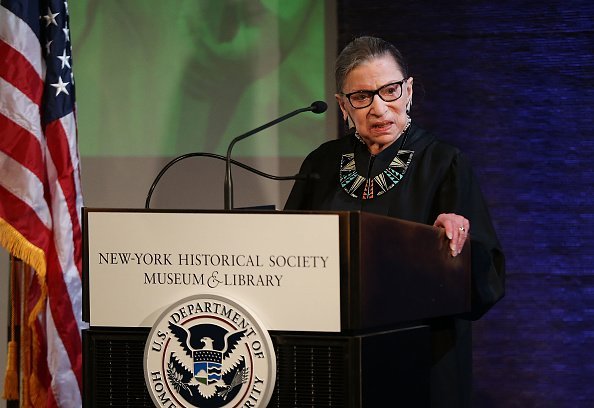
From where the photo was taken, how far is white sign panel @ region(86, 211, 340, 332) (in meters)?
1.45

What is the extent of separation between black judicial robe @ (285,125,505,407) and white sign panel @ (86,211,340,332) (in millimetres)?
685

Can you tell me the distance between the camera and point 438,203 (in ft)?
7.36

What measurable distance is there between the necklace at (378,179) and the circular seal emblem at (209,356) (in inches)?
34.0

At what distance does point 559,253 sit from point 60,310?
1819 millimetres

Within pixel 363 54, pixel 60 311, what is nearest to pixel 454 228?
pixel 363 54

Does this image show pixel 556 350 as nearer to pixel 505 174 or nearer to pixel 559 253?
pixel 559 253

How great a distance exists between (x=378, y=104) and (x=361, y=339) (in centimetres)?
92

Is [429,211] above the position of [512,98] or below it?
below

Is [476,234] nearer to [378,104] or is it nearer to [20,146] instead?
[378,104]

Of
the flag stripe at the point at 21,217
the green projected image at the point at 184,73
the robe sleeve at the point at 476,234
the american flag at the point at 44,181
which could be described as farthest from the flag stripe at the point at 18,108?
the robe sleeve at the point at 476,234

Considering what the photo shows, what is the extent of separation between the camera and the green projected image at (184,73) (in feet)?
12.6

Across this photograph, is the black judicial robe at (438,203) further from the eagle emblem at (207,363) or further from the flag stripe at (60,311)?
the flag stripe at (60,311)

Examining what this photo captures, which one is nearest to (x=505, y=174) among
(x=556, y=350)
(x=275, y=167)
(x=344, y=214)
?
(x=556, y=350)

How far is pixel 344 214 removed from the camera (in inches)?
56.3
